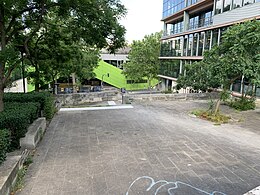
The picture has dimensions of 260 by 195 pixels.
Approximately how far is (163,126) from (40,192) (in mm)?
5120

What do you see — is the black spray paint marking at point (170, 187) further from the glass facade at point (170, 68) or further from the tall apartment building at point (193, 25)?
the glass facade at point (170, 68)

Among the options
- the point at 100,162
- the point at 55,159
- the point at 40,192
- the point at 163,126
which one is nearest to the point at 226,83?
the point at 163,126

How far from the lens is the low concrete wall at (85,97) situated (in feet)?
41.2

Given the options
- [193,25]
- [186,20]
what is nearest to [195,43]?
[193,25]

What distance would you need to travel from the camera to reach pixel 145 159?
4898mm

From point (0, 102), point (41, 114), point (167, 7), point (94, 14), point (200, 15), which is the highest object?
point (167, 7)

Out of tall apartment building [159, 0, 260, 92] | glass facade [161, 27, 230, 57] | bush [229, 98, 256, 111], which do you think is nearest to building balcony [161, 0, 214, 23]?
tall apartment building [159, 0, 260, 92]

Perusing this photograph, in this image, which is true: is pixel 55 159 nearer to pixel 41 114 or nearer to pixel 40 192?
pixel 40 192

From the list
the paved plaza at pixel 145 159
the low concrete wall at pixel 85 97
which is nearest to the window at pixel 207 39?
the low concrete wall at pixel 85 97

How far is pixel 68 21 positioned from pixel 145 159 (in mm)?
6361

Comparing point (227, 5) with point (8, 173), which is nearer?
point (8, 173)

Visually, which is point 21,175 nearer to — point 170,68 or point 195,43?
point 195,43

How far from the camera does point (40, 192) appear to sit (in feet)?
11.8

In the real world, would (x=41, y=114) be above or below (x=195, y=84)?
below
